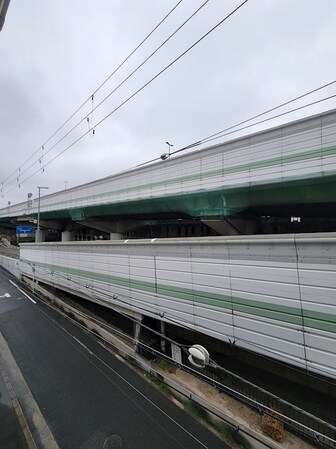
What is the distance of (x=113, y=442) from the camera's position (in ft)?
21.5

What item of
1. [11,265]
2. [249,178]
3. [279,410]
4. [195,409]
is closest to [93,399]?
[195,409]

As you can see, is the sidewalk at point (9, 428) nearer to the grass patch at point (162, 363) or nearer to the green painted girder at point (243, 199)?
the grass patch at point (162, 363)

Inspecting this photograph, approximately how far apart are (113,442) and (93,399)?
196 centimetres

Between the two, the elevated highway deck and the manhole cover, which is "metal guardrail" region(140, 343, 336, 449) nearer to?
the manhole cover

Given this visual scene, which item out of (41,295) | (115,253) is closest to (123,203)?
(41,295)

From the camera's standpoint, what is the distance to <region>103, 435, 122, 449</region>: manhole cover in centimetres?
643

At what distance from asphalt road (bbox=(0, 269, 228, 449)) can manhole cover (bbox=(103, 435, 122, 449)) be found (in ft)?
0.37

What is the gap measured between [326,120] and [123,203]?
17.1m

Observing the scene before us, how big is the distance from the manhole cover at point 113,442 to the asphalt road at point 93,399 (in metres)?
0.11

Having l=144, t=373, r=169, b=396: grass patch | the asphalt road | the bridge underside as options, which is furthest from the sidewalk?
the bridge underside

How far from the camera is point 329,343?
5.30 meters

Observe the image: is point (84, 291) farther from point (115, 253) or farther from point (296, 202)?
point (296, 202)

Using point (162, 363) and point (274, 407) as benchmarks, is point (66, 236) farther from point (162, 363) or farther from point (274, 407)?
point (274, 407)

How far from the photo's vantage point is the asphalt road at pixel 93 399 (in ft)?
22.0
